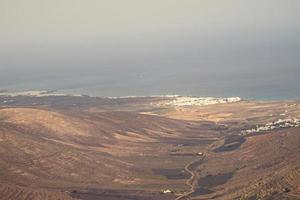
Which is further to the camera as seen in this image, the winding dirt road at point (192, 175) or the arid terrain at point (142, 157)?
the winding dirt road at point (192, 175)

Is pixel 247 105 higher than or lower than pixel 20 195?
higher

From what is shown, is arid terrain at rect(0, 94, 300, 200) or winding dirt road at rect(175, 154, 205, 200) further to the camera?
winding dirt road at rect(175, 154, 205, 200)

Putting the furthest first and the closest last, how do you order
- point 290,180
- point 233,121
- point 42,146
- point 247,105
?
point 247,105, point 233,121, point 42,146, point 290,180

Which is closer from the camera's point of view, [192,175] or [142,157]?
[192,175]

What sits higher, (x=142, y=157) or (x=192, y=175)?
(x=142, y=157)

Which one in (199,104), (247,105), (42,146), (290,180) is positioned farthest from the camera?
(199,104)

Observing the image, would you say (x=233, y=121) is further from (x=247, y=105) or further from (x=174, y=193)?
(x=174, y=193)

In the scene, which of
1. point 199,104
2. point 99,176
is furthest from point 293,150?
point 199,104

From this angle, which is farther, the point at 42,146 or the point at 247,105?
the point at 247,105
